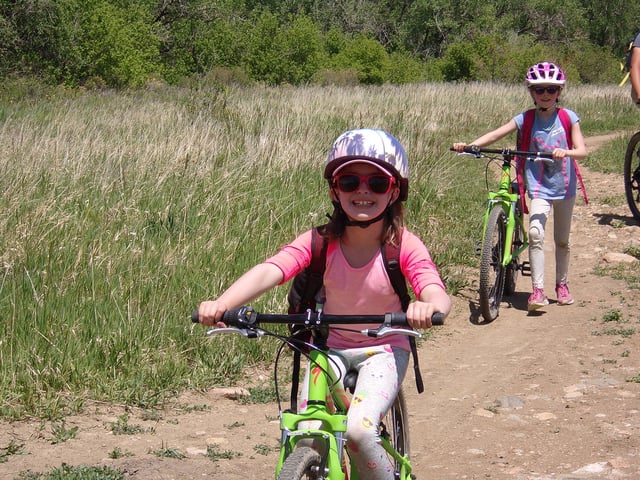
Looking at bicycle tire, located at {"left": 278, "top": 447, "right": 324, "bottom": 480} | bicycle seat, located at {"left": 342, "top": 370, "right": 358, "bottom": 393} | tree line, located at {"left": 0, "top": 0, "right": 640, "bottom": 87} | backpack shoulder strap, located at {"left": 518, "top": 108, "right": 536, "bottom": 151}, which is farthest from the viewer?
tree line, located at {"left": 0, "top": 0, "right": 640, "bottom": 87}

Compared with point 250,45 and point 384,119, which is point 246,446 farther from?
point 250,45

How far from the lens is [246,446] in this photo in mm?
4688

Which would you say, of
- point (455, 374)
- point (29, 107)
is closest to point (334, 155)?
point (455, 374)

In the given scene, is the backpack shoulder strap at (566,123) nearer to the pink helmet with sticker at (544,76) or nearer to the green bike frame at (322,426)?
the pink helmet with sticker at (544,76)

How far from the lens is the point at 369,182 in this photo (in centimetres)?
333

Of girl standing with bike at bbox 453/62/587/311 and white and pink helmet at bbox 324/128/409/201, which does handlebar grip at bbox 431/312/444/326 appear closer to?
white and pink helmet at bbox 324/128/409/201

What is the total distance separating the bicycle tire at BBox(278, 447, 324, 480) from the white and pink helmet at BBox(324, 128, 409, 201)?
1.00 metres

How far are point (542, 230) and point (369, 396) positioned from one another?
4.69m

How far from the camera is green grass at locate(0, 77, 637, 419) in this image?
5184mm

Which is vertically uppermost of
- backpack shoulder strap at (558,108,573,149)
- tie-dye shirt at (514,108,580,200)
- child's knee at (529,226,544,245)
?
backpack shoulder strap at (558,108,573,149)

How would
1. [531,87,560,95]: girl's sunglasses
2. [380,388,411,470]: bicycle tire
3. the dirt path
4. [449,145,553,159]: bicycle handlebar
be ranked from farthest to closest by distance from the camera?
1. [531,87,560,95]: girl's sunglasses
2. [449,145,553,159]: bicycle handlebar
3. the dirt path
4. [380,388,411,470]: bicycle tire

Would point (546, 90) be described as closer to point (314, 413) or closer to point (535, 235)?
point (535, 235)

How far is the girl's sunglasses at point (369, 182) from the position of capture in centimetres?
332

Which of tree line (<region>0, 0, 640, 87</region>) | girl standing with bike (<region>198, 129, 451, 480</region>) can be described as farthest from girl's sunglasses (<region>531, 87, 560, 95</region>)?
tree line (<region>0, 0, 640, 87</region>)
